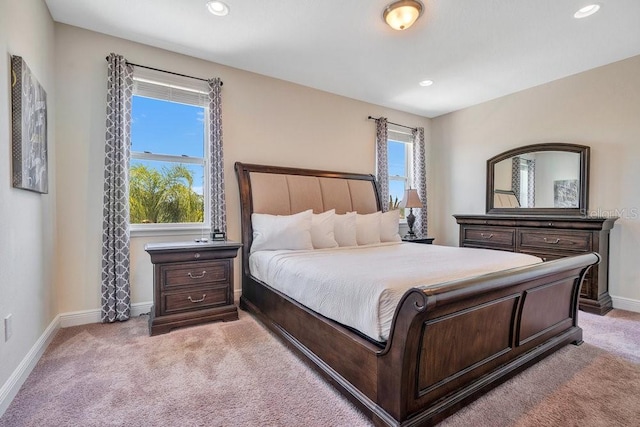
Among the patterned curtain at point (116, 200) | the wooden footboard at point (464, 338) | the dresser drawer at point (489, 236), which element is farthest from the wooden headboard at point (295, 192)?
the wooden footboard at point (464, 338)

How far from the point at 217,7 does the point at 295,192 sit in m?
1.94

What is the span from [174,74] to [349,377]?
3.23 metres

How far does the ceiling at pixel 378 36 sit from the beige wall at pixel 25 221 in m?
0.52

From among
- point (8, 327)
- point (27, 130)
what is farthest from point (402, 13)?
point (8, 327)

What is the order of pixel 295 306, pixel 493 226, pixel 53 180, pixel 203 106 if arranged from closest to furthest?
pixel 295 306 → pixel 53 180 → pixel 203 106 → pixel 493 226

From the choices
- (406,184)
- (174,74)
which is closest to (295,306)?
(174,74)

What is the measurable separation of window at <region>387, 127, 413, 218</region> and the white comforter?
2510mm

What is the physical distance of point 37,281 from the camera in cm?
221

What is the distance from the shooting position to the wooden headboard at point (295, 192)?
11.2 ft

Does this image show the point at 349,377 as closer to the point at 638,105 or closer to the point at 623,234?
the point at 623,234

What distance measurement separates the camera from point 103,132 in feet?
9.43

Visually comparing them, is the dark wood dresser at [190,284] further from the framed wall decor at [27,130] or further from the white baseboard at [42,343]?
the framed wall decor at [27,130]

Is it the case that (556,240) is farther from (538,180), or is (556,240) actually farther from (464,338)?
(464,338)

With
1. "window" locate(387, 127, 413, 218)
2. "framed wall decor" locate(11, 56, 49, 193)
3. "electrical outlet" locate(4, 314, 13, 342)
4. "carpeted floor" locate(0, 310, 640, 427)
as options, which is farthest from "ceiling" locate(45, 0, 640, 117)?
"carpeted floor" locate(0, 310, 640, 427)
